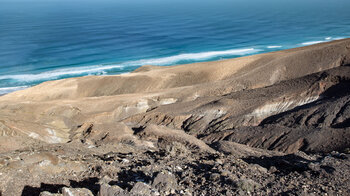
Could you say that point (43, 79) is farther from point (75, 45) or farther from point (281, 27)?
point (281, 27)

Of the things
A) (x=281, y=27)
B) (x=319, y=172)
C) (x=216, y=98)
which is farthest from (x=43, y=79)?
(x=281, y=27)

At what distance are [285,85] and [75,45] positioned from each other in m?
54.5

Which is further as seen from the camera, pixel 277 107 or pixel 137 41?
pixel 137 41

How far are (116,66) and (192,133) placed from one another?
→ 36.7 meters

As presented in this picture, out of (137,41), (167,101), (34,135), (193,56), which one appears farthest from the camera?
(137,41)

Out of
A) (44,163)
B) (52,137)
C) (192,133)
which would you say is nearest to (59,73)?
(52,137)

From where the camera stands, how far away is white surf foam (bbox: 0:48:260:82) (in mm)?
48306

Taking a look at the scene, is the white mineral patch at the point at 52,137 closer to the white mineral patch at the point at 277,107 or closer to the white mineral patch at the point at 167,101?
the white mineral patch at the point at 167,101

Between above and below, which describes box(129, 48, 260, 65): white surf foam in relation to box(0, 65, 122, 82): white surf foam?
above

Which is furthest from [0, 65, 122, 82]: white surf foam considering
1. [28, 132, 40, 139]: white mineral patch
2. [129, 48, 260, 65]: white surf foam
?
[28, 132, 40, 139]: white mineral patch

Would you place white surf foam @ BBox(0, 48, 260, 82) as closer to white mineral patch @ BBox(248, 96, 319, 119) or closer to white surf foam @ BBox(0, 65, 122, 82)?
white surf foam @ BBox(0, 65, 122, 82)

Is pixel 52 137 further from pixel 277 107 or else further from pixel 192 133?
pixel 277 107

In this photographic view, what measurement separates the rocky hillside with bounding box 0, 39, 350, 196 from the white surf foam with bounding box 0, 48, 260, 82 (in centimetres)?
1545

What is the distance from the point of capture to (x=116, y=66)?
176ft
